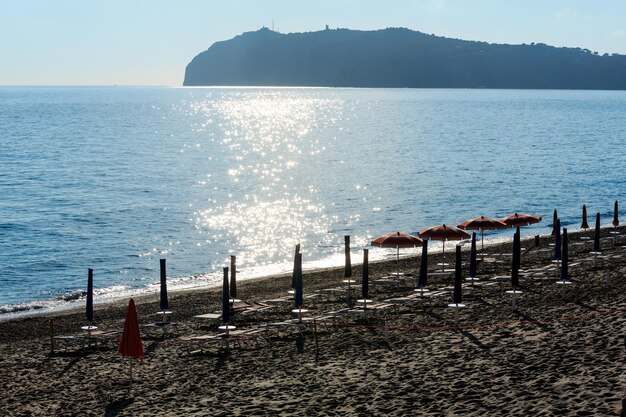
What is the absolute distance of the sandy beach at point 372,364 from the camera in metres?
15.8

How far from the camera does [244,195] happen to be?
7419cm

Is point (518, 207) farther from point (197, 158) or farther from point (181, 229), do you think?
point (197, 158)

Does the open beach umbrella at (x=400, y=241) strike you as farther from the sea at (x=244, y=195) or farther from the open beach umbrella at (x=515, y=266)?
the sea at (x=244, y=195)

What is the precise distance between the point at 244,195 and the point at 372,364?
184ft

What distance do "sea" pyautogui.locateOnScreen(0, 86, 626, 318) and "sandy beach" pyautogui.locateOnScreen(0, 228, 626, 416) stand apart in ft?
44.0

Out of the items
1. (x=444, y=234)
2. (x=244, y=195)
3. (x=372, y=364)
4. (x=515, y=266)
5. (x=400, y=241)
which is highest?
(x=444, y=234)

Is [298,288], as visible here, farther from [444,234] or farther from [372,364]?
[444,234]

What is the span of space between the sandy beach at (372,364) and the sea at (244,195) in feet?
44.0

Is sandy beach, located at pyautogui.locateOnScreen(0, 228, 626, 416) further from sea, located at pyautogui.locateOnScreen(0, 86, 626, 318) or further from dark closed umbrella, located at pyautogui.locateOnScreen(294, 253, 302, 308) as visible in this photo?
sea, located at pyautogui.locateOnScreen(0, 86, 626, 318)

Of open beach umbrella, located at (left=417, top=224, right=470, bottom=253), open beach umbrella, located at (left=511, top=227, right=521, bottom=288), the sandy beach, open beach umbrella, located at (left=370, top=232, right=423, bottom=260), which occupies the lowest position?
the sandy beach

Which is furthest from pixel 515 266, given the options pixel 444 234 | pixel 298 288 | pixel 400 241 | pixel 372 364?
pixel 372 364

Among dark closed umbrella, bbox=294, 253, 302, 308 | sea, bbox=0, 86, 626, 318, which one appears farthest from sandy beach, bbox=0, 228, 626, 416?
sea, bbox=0, 86, 626, 318

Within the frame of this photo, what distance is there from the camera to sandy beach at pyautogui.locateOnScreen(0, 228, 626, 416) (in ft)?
52.0

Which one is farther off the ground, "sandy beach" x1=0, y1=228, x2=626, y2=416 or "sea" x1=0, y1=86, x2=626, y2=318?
"sandy beach" x1=0, y1=228, x2=626, y2=416
